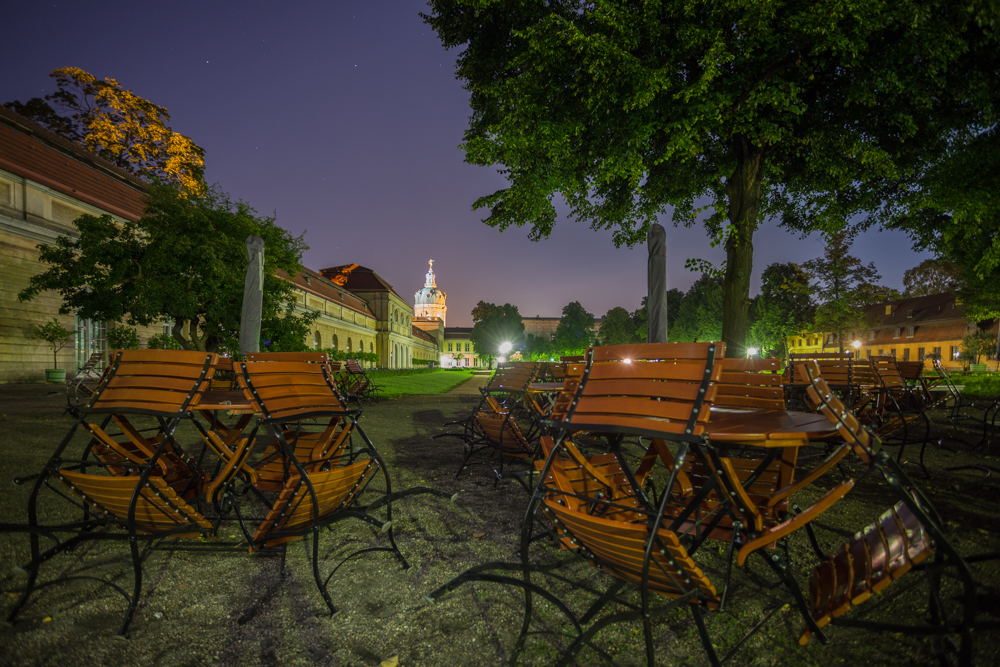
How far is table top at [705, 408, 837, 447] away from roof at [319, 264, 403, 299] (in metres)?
70.0

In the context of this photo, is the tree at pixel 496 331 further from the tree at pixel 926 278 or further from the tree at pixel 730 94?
the tree at pixel 730 94

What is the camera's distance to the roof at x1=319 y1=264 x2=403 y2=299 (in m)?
69.6

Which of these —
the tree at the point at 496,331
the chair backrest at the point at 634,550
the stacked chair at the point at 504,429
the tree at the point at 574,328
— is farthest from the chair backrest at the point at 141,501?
the tree at the point at 496,331

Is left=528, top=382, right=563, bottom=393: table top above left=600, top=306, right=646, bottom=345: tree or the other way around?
the other way around

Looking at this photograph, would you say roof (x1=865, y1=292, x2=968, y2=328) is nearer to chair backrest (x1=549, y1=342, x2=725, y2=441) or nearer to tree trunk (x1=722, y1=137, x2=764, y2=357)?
tree trunk (x1=722, y1=137, x2=764, y2=357)

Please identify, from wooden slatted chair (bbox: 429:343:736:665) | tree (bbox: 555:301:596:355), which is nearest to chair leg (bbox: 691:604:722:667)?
wooden slatted chair (bbox: 429:343:736:665)

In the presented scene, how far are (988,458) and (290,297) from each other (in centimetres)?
1614

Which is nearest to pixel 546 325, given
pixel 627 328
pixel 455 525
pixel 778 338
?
pixel 627 328

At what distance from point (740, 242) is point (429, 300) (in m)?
157

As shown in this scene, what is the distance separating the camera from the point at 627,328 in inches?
2579

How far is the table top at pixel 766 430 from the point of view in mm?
1785

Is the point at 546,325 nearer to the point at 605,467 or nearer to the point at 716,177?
the point at 716,177

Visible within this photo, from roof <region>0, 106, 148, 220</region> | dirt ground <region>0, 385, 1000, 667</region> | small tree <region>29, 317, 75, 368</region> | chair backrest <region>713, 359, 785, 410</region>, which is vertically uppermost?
roof <region>0, 106, 148, 220</region>

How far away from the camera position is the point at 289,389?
2.91 m
